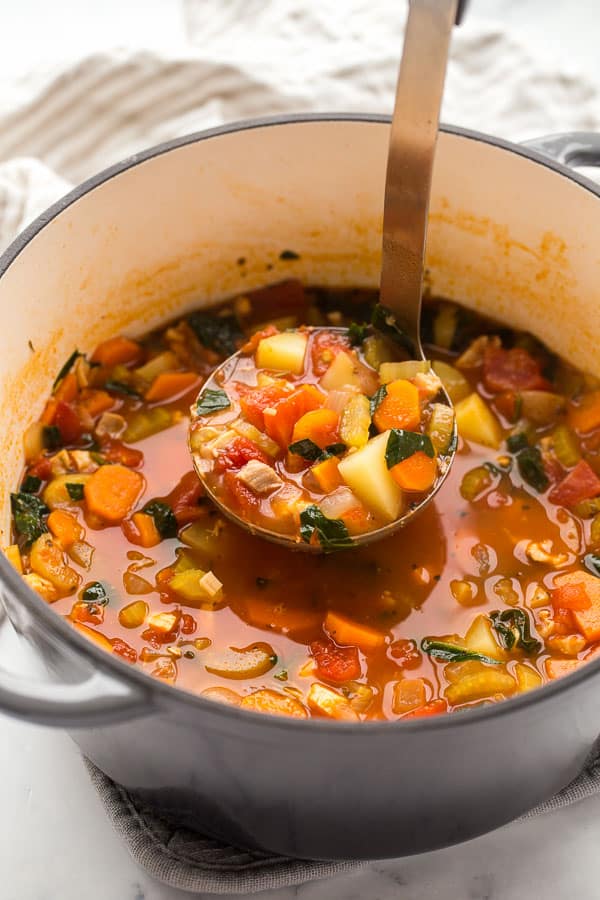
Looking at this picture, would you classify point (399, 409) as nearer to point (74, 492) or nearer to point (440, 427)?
point (440, 427)

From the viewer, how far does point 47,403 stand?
10.8 ft

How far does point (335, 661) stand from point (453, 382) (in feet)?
3.34

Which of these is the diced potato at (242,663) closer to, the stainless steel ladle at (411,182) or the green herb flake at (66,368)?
the stainless steel ladle at (411,182)

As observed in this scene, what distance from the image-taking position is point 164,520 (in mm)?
3014

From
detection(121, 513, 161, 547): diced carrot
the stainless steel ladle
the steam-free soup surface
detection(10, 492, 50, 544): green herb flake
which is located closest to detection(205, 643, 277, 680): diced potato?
the steam-free soup surface

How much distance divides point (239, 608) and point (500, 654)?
0.67 metres

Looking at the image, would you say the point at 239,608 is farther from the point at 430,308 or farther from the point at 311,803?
the point at 430,308

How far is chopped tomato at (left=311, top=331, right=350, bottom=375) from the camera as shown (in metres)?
3.17

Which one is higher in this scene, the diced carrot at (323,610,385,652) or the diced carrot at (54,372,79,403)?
the diced carrot at (54,372,79,403)

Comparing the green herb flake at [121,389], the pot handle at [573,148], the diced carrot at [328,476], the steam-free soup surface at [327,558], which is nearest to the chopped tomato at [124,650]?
the steam-free soup surface at [327,558]

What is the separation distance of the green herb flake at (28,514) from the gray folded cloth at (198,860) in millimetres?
747

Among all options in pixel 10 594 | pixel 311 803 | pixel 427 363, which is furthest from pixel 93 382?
pixel 311 803

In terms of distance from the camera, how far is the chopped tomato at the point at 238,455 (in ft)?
9.57

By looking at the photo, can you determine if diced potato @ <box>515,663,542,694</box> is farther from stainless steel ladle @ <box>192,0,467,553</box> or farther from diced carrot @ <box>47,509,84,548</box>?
diced carrot @ <box>47,509,84,548</box>
